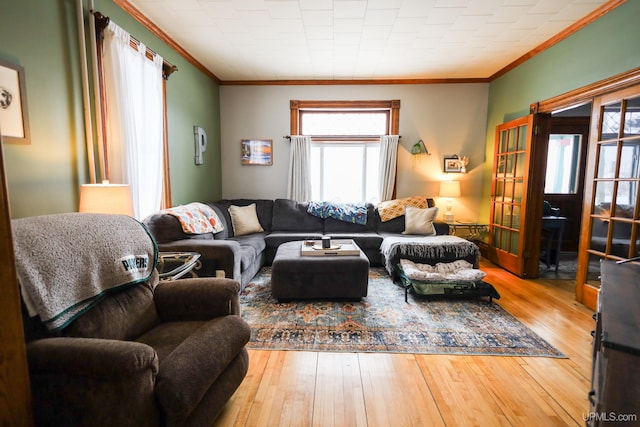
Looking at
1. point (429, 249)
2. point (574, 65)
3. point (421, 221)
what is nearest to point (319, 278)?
point (429, 249)

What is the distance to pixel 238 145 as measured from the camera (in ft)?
15.7

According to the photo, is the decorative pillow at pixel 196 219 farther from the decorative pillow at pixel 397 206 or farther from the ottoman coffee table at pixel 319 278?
the decorative pillow at pixel 397 206

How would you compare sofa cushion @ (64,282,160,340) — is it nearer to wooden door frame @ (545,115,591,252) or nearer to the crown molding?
the crown molding

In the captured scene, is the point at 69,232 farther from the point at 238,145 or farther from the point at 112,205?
the point at 238,145

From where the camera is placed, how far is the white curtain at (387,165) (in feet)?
15.0

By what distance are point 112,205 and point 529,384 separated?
2796mm

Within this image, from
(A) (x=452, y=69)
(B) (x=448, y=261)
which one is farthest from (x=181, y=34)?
(B) (x=448, y=261)

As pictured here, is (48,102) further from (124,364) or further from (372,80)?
(372,80)

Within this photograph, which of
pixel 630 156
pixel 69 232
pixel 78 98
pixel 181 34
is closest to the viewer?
pixel 69 232

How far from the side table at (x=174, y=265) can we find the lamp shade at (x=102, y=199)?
460 millimetres

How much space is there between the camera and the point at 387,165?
4609 millimetres

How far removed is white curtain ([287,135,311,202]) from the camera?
4.64 meters

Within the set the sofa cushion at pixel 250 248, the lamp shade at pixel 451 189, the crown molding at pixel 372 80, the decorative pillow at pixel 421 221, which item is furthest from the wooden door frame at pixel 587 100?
the sofa cushion at pixel 250 248

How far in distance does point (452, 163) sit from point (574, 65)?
192cm
